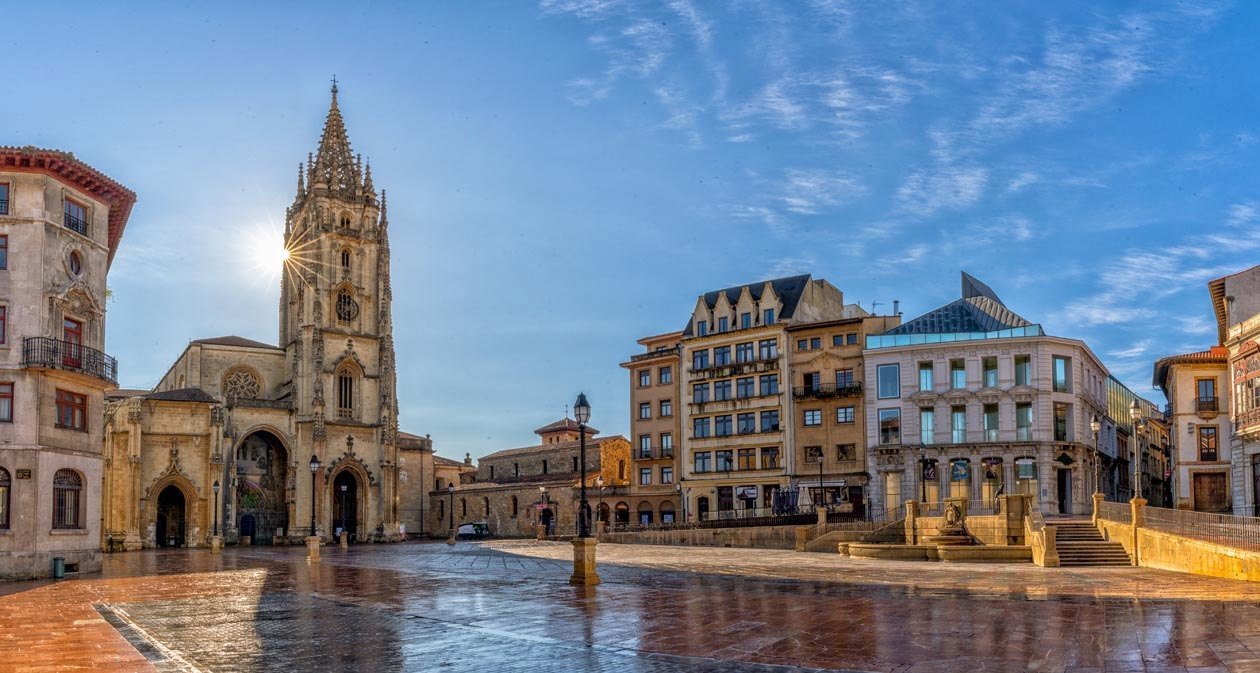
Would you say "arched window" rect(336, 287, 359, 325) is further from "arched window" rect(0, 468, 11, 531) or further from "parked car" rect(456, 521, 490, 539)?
"arched window" rect(0, 468, 11, 531)

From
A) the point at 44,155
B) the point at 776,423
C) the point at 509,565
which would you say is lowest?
the point at 509,565

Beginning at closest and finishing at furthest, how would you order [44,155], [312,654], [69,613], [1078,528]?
[312,654]
[69,613]
[44,155]
[1078,528]

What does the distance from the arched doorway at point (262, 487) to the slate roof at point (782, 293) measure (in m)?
30.1

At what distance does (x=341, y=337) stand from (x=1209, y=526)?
60932 mm

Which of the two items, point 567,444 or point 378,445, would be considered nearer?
point 378,445

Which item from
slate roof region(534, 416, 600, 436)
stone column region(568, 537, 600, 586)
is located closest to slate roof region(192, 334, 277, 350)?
slate roof region(534, 416, 600, 436)

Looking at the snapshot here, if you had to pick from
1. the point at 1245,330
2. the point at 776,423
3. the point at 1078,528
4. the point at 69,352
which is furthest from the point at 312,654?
the point at 776,423

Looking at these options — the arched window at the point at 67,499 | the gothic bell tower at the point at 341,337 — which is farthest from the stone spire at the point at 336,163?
the arched window at the point at 67,499

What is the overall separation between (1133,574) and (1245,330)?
2303 centimetres

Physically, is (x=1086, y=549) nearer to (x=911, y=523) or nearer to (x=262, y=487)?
(x=911, y=523)

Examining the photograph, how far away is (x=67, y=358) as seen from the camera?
3391 cm

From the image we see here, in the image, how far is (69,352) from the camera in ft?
112

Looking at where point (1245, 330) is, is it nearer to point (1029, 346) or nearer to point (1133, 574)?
point (1029, 346)

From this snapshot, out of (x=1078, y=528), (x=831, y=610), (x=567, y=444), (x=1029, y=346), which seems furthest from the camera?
(x=567, y=444)
